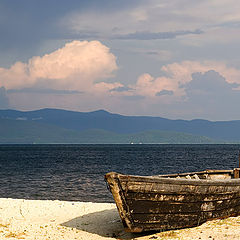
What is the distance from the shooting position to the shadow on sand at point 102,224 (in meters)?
16.2

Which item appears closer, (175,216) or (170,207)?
(170,207)

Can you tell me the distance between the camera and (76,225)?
17.9 meters

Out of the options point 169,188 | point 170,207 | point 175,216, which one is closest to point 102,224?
point 175,216

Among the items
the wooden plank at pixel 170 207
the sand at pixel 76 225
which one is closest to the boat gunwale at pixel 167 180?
the wooden plank at pixel 170 207

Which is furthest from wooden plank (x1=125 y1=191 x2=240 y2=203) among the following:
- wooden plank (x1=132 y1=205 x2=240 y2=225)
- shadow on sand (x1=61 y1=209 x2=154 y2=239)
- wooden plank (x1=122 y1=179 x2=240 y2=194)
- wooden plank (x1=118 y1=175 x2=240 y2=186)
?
shadow on sand (x1=61 y1=209 x2=154 y2=239)

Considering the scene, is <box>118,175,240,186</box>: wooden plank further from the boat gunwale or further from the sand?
the sand

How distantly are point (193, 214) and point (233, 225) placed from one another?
1.84m

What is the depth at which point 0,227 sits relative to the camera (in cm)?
1722

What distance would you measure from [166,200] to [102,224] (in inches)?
180

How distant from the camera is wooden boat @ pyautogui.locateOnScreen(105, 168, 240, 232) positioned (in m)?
14.0

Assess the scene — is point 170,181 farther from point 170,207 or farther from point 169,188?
point 170,207

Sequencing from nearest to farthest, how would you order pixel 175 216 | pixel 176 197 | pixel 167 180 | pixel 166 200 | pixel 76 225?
pixel 167 180 → pixel 166 200 → pixel 176 197 → pixel 175 216 → pixel 76 225

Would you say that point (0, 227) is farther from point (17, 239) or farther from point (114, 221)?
point (114, 221)

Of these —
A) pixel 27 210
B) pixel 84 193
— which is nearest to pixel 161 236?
pixel 27 210
